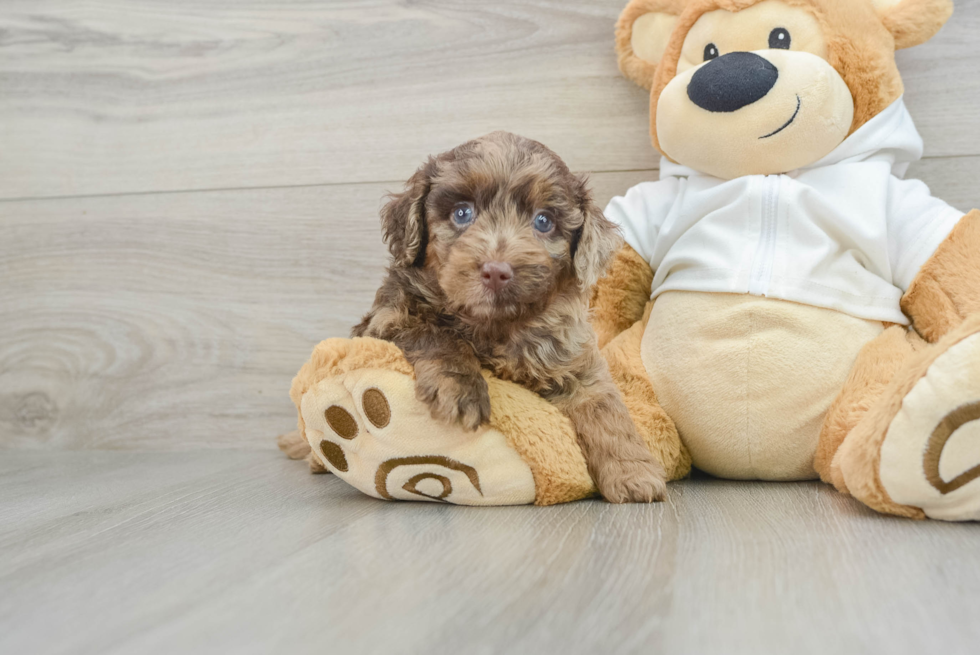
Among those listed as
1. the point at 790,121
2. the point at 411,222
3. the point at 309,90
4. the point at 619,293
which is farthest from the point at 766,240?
the point at 309,90

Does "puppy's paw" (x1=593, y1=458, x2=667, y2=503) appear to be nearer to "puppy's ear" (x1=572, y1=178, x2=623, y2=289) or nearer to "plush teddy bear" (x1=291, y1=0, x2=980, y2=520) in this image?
"plush teddy bear" (x1=291, y1=0, x2=980, y2=520)

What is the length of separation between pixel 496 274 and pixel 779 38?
85 centimetres

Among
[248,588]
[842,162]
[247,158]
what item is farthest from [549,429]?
[247,158]

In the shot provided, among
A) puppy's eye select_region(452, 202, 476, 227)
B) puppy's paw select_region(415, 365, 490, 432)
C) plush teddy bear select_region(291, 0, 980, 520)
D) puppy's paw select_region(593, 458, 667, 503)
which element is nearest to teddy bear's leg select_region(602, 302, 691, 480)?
plush teddy bear select_region(291, 0, 980, 520)

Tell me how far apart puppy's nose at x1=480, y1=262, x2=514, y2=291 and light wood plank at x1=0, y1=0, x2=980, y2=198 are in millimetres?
870

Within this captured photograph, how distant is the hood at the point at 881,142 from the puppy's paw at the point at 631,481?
0.73m

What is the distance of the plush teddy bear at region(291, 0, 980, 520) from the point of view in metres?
1.32

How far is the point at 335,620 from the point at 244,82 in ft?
5.82

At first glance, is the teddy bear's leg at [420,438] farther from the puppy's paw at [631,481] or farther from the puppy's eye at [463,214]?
the puppy's eye at [463,214]

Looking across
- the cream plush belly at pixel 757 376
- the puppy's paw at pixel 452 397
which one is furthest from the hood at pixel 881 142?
the puppy's paw at pixel 452 397

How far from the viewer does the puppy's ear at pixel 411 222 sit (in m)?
1.37

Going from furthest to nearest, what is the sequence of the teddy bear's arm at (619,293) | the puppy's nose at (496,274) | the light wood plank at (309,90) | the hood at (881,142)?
1. the light wood plank at (309,90)
2. the teddy bear's arm at (619,293)
3. the hood at (881,142)
4. the puppy's nose at (496,274)

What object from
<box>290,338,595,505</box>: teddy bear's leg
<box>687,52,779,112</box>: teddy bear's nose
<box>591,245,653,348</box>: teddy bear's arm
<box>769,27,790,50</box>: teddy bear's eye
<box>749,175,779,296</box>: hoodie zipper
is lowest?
<box>290,338,595,505</box>: teddy bear's leg

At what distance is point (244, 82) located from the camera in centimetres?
215
